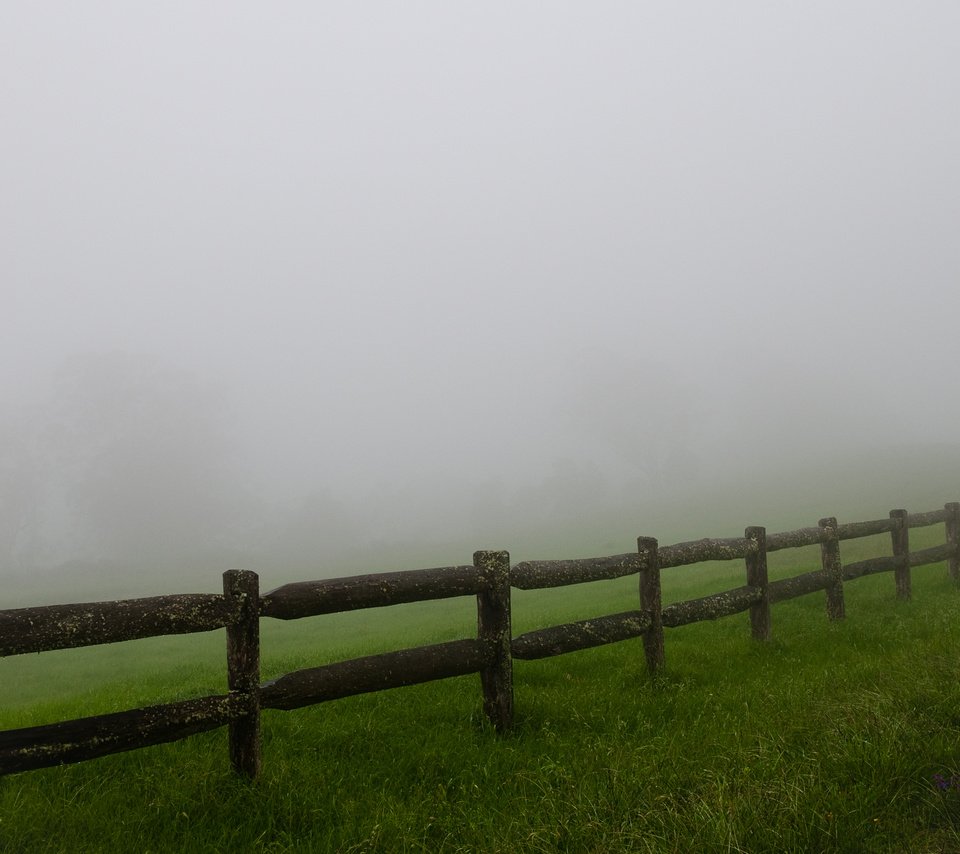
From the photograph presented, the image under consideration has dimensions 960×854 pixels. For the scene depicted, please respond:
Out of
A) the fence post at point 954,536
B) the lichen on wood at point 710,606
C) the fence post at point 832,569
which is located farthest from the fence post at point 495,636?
the fence post at point 954,536

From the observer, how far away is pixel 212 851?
3629mm

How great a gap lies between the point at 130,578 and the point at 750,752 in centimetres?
6123

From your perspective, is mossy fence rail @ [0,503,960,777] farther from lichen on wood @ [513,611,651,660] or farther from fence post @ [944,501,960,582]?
fence post @ [944,501,960,582]

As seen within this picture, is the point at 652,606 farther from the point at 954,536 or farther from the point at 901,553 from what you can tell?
the point at 954,536

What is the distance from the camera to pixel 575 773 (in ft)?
14.6

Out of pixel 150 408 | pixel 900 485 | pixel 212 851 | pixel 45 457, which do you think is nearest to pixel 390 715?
pixel 212 851

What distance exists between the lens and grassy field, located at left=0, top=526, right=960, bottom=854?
3.53 metres

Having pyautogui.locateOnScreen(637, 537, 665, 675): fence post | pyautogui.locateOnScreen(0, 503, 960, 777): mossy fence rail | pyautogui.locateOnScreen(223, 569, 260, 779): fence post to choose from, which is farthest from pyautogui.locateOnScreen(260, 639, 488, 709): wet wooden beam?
pyautogui.locateOnScreen(637, 537, 665, 675): fence post

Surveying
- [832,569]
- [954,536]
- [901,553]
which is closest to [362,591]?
[832,569]

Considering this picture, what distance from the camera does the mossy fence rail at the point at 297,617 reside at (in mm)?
3752

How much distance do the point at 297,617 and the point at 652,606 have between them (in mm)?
4126

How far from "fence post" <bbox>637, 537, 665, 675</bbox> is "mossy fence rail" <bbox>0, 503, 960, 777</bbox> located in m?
0.01

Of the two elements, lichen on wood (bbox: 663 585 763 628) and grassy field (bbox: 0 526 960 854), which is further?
lichen on wood (bbox: 663 585 763 628)

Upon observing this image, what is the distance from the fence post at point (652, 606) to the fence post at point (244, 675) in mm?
4117
